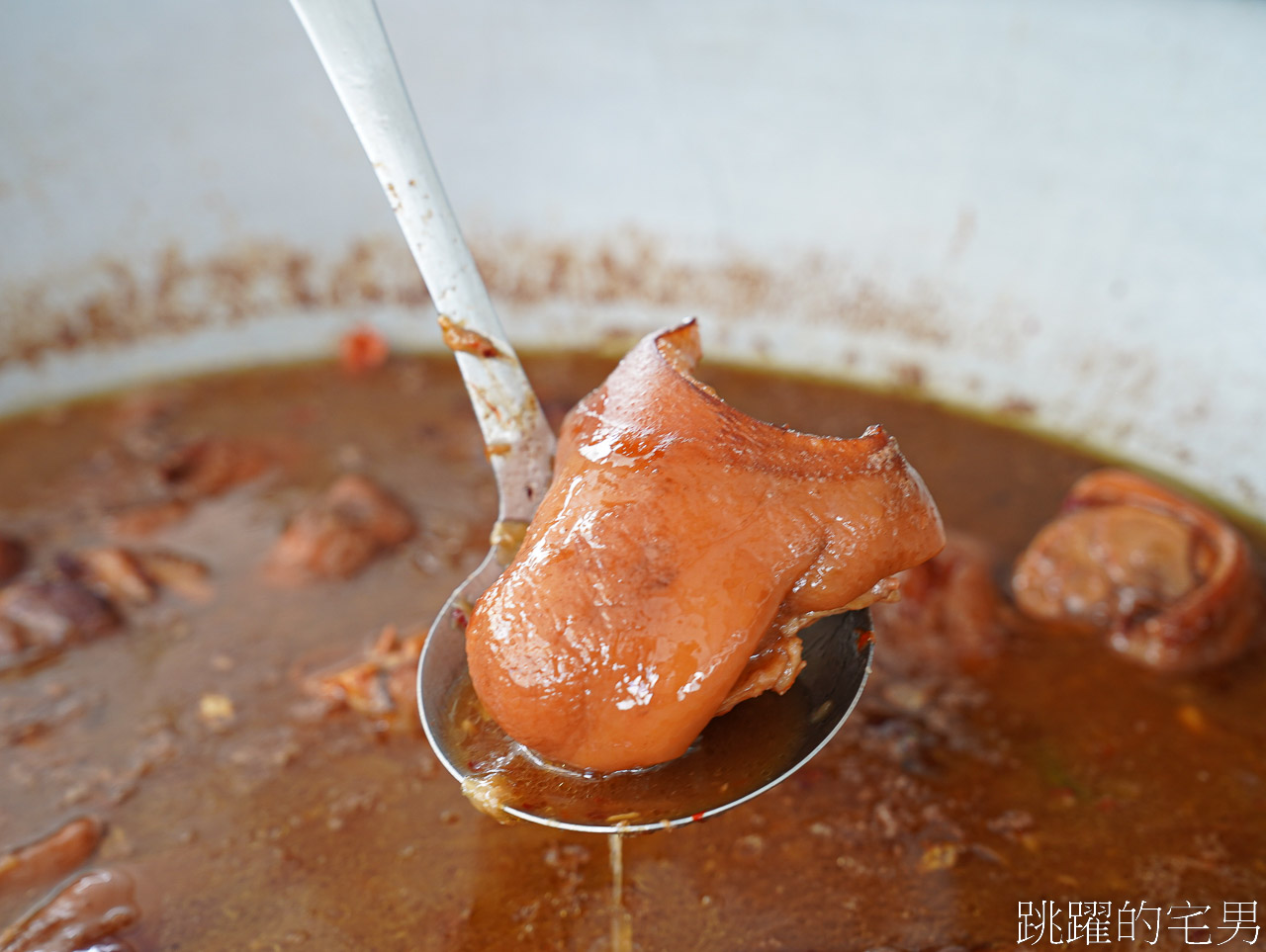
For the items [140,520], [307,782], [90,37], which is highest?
[90,37]

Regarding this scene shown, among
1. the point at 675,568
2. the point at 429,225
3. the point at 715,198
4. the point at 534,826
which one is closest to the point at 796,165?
the point at 715,198

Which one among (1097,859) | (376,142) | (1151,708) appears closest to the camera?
(376,142)

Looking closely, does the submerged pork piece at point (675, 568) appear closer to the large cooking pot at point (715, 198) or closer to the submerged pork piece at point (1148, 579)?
the submerged pork piece at point (1148, 579)

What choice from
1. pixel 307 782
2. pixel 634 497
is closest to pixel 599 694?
pixel 634 497

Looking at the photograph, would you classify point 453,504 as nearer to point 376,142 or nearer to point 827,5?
point 376,142

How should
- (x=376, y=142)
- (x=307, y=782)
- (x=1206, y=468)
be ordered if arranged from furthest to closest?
(x=1206, y=468)
(x=307, y=782)
(x=376, y=142)

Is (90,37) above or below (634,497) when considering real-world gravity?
above

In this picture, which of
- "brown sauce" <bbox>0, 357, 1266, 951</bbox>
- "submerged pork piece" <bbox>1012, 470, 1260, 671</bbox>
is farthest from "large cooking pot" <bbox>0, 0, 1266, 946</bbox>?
"brown sauce" <bbox>0, 357, 1266, 951</bbox>
